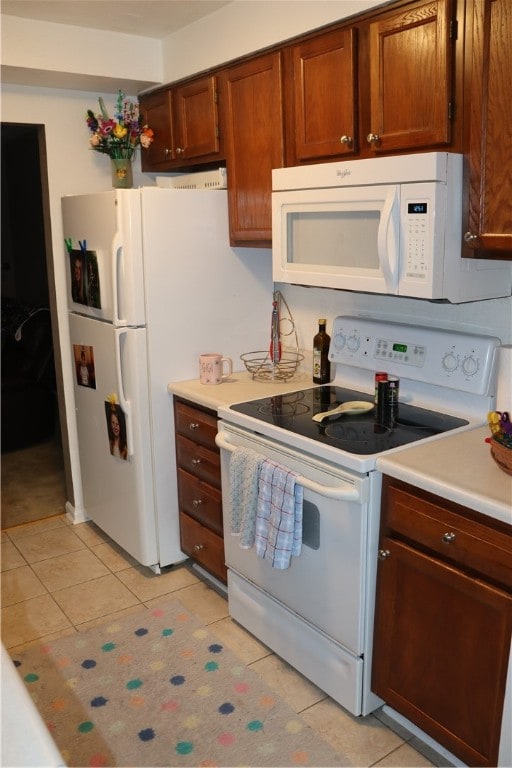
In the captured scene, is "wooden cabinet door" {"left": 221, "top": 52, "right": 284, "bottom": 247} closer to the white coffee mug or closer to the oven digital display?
the white coffee mug

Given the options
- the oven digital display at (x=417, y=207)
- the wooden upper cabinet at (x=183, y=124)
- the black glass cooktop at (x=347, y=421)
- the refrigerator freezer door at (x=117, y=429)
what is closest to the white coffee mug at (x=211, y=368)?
the refrigerator freezer door at (x=117, y=429)

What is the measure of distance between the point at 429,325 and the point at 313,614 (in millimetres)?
1087

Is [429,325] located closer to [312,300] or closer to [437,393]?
[437,393]

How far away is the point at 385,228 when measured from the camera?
197 cm

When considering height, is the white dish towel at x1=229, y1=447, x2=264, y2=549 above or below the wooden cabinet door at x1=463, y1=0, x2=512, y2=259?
below

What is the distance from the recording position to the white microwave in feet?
6.21

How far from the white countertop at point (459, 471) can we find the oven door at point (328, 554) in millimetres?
138

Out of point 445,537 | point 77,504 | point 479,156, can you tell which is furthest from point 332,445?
point 77,504

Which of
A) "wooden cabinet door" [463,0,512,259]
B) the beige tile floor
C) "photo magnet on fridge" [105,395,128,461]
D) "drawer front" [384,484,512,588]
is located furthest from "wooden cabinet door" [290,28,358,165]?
the beige tile floor

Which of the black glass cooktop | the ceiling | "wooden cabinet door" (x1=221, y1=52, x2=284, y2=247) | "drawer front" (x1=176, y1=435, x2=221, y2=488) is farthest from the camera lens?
"drawer front" (x1=176, y1=435, x2=221, y2=488)

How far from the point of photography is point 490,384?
216 centimetres

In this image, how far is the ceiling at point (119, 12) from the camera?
2592mm

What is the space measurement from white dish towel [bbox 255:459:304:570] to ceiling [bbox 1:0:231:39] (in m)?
1.84

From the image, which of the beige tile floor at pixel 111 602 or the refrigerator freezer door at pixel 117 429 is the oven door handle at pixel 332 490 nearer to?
the beige tile floor at pixel 111 602
